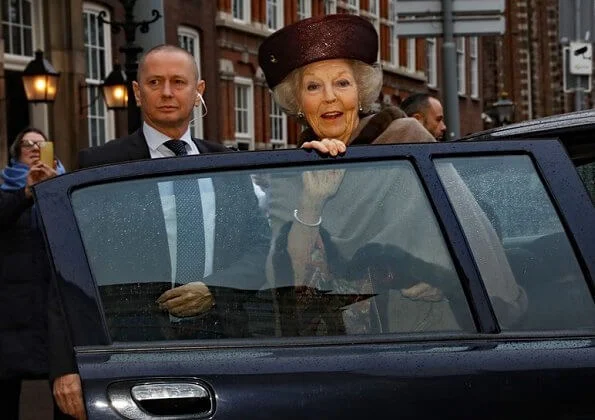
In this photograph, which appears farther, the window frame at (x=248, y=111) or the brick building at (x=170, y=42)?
the window frame at (x=248, y=111)

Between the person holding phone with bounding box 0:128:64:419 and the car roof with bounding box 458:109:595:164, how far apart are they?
2.85 meters

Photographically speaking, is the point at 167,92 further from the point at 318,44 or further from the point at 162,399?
the point at 162,399

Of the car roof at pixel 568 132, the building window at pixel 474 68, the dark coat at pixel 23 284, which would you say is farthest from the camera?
the building window at pixel 474 68

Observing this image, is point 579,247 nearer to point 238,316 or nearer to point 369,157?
point 369,157

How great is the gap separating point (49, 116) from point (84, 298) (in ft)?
61.4

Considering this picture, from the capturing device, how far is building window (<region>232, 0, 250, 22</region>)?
28.6 m

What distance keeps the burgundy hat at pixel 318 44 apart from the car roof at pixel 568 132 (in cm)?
41

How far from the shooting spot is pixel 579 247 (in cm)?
349

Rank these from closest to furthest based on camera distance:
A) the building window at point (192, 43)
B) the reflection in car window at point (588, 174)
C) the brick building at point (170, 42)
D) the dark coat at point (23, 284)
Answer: the reflection in car window at point (588, 174), the dark coat at point (23, 284), the brick building at point (170, 42), the building window at point (192, 43)

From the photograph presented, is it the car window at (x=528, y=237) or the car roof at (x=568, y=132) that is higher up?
the car roof at (x=568, y=132)

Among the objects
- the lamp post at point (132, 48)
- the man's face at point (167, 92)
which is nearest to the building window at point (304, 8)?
the lamp post at point (132, 48)

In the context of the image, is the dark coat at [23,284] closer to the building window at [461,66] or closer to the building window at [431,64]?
the building window at [431,64]

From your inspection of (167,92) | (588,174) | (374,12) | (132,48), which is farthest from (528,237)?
(374,12)

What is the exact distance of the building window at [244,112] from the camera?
1125 inches
